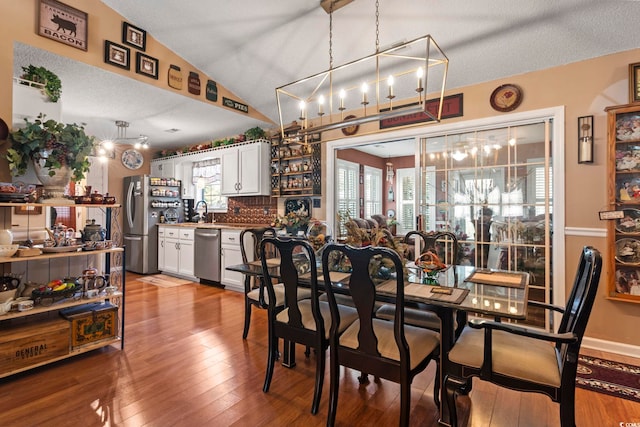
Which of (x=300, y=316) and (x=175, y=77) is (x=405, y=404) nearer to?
(x=300, y=316)

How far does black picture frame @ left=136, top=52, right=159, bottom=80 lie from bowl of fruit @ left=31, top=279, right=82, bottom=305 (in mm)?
2216

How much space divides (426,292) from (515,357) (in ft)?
1.64

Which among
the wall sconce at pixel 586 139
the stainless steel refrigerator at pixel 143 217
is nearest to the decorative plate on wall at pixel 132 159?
the stainless steel refrigerator at pixel 143 217

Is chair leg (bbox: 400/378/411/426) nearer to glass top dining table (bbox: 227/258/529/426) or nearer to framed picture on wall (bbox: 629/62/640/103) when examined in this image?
glass top dining table (bbox: 227/258/529/426)

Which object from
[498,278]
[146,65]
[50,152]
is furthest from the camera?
[146,65]

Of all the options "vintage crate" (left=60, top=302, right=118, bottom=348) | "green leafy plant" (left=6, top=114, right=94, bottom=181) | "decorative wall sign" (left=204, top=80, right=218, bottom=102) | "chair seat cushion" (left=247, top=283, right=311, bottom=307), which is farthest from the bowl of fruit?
"decorative wall sign" (left=204, top=80, right=218, bottom=102)

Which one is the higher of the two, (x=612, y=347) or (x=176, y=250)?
(x=176, y=250)

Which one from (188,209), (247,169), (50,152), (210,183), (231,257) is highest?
(247,169)

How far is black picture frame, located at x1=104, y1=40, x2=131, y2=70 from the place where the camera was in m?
3.10

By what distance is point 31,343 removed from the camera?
2262 mm

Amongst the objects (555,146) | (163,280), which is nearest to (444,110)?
(555,146)

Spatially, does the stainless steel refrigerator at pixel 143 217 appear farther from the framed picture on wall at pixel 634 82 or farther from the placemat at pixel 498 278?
the framed picture on wall at pixel 634 82

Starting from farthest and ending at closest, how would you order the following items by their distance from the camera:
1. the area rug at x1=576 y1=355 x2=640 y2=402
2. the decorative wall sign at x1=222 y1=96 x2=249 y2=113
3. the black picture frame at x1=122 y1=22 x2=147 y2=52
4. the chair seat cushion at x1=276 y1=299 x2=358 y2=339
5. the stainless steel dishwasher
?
the stainless steel dishwasher < the decorative wall sign at x1=222 y1=96 x2=249 y2=113 < the black picture frame at x1=122 y1=22 x2=147 y2=52 < the area rug at x1=576 y1=355 x2=640 y2=402 < the chair seat cushion at x1=276 y1=299 x2=358 y2=339

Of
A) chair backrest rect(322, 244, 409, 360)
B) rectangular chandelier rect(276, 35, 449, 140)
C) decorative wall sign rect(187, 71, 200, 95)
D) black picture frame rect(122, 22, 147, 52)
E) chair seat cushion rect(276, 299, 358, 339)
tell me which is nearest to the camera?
chair backrest rect(322, 244, 409, 360)
